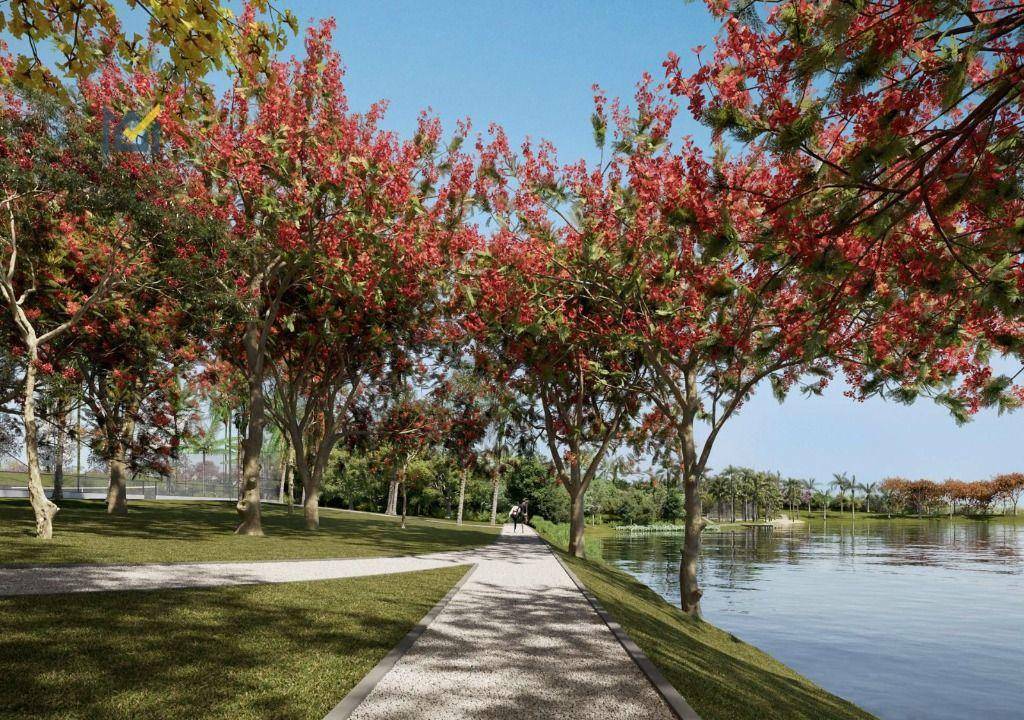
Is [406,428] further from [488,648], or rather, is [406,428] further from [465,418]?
[488,648]

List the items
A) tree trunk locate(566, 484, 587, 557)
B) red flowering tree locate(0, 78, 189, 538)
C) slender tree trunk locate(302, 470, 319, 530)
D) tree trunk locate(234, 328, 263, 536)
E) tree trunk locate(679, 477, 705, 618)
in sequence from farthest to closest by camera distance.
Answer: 1. slender tree trunk locate(302, 470, 319, 530)
2. tree trunk locate(566, 484, 587, 557)
3. tree trunk locate(234, 328, 263, 536)
4. tree trunk locate(679, 477, 705, 618)
5. red flowering tree locate(0, 78, 189, 538)

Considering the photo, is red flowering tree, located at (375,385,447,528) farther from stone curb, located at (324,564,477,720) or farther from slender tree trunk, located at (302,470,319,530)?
stone curb, located at (324,564,477,720)

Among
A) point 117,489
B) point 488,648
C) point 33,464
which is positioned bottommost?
point 488,648

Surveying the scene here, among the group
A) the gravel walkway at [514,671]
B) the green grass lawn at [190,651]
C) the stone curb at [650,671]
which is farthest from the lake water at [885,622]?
the green grass lawn at [190,651]

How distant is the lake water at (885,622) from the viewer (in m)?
11.8

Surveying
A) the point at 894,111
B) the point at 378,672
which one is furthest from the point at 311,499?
the point at 894,111

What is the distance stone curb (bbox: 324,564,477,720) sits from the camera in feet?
15.8

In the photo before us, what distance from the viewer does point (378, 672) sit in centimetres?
576

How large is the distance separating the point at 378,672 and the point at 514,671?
1255 millimetres

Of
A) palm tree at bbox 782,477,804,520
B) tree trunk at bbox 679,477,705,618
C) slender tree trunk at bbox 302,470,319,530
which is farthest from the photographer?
palm tree at bbox 782,477,804,520

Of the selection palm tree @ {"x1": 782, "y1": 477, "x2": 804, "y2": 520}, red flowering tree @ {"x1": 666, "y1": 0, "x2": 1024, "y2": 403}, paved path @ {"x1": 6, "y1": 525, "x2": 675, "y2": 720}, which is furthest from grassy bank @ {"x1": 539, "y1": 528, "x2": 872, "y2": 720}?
palm tree @ {"x1": 782, "y1": 477, "x2": 804, "y2": 520}

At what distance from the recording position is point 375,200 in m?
15.8

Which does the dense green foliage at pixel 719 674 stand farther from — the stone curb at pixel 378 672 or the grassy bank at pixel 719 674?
the stone curb at pixel 378 672

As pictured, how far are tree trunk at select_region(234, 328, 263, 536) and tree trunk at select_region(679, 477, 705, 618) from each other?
11370 mm
